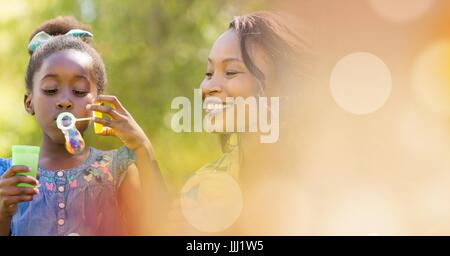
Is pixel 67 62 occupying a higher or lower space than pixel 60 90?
higher

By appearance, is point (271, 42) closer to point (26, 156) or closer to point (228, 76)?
point (228, 76)

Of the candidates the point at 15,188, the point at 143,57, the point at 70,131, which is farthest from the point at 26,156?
the point at 143,57

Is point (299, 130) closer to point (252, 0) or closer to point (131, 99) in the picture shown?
point (252, 0)

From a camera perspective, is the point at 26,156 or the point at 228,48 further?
the point at 228,48

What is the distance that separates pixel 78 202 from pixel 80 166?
0.51 ft

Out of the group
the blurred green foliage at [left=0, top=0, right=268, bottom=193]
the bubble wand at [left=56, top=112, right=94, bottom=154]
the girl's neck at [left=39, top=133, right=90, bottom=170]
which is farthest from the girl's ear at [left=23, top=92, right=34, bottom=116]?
the blurred green foliage at [left=0, top=0, right=268, bottom=193]

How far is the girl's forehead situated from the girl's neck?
0.92 ft

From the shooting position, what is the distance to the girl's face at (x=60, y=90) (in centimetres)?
291

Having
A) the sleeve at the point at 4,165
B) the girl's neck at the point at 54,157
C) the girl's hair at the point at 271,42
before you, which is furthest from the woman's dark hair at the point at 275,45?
the sleeve at the point at 4,165

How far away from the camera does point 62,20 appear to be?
128 inches

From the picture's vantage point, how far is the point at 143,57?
6.15 metres

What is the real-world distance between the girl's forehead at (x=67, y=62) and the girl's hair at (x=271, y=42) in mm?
653

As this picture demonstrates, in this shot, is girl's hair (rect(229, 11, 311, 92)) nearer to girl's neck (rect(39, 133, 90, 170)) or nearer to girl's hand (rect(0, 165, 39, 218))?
girl's neck (rect(39, 133, 90, 170))

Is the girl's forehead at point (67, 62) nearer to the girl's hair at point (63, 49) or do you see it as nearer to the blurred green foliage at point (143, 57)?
the girl's hair at point (63, 49)
